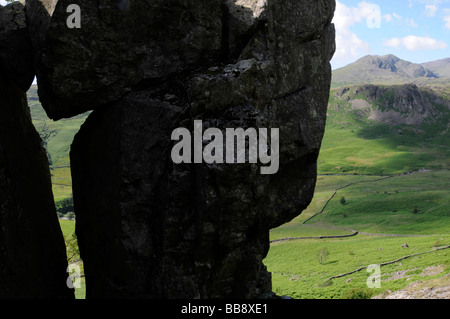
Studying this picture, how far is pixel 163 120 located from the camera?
54.0ft

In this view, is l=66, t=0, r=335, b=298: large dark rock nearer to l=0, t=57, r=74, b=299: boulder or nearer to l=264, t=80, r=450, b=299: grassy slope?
l=0, t=57, r=74, b=299: boulder

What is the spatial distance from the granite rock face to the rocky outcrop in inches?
58.7

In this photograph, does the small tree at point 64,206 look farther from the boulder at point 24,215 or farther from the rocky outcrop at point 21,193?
the rocky outcrop at point 21,193

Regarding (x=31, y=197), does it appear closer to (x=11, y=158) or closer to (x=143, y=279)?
(x=11, y=158)

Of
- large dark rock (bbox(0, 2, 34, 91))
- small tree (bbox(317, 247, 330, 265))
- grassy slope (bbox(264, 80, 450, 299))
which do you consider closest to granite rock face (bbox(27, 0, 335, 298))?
large dark rock (bbox(0, 2, 34, 91))

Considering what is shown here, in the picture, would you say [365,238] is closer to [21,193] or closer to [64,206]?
[21,193]

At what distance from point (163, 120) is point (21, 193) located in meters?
7.69

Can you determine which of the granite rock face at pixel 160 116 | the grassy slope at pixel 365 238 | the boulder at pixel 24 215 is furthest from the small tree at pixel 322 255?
the boulder at pixel 24 215

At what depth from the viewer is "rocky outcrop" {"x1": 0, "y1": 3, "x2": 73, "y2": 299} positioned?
629 inches

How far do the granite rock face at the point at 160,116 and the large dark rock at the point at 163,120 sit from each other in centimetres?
5

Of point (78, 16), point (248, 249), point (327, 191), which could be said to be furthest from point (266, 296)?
point (327, 191)

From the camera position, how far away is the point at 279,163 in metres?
20.1

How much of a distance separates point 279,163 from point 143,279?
29.9ft

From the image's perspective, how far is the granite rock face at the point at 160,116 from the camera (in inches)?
622
